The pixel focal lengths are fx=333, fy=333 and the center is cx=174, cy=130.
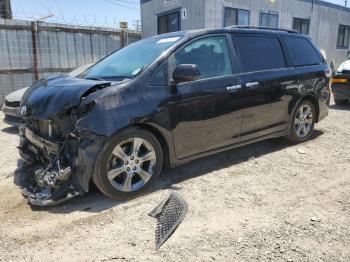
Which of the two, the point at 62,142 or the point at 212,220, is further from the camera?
the point at 62,142

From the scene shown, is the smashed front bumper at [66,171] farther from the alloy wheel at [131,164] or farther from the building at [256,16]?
the building at [256,16]

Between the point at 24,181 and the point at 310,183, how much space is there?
341 centimetres

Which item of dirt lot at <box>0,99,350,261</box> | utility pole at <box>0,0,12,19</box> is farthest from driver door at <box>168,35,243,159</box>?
utility pole at <box>0,0,12,19</box>

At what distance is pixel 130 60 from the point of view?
4113mm

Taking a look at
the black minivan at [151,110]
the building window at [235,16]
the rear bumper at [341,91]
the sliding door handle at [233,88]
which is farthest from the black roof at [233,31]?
the building window at [235,16]

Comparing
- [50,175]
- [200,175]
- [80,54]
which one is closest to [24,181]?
[50,175]

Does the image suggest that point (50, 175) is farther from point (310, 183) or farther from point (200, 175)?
point (310, 183)

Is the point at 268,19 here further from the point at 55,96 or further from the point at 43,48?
the point at 55,96

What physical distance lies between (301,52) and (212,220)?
11.7ft

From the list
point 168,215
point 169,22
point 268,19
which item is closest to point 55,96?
point 168,215

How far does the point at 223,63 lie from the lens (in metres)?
4.23

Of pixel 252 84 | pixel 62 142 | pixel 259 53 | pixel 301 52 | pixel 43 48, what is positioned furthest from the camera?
pixel 43 48

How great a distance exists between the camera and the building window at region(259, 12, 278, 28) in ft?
47.6

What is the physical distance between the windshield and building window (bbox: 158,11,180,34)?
9429 millimetres
